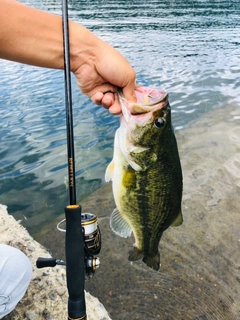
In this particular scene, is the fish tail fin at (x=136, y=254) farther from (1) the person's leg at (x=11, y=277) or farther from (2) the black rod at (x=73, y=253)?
(1) the person's leg at (x=11, y=277)

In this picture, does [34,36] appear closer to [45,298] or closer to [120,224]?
[120,224]

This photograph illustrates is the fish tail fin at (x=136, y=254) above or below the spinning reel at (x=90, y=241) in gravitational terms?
below

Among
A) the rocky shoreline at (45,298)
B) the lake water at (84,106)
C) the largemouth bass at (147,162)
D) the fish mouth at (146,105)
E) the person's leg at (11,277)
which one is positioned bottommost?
the lake water at (84,106)

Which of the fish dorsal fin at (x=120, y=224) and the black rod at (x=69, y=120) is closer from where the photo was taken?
the black rod at (x=69, y=120)

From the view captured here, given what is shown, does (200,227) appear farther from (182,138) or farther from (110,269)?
(182,138)

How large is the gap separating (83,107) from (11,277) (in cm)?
735

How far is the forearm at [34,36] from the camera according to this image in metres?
1.81

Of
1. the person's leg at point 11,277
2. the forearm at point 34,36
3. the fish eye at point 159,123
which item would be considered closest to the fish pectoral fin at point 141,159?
the fish eye at point 159,123

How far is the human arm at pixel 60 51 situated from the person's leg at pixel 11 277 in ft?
4.09

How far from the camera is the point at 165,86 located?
1108 cm

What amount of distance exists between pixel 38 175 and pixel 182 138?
129 inches

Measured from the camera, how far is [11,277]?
2205 mm

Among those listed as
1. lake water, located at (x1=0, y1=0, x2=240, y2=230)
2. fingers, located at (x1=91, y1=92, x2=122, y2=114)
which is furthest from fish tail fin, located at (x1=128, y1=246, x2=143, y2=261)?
lake water, located at (x1=0, y1=0, x2=240, y2=230)

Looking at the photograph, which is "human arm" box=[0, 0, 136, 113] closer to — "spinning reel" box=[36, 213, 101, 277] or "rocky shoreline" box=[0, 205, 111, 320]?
"spinning reel" box=[36, 213, 101, 277]
